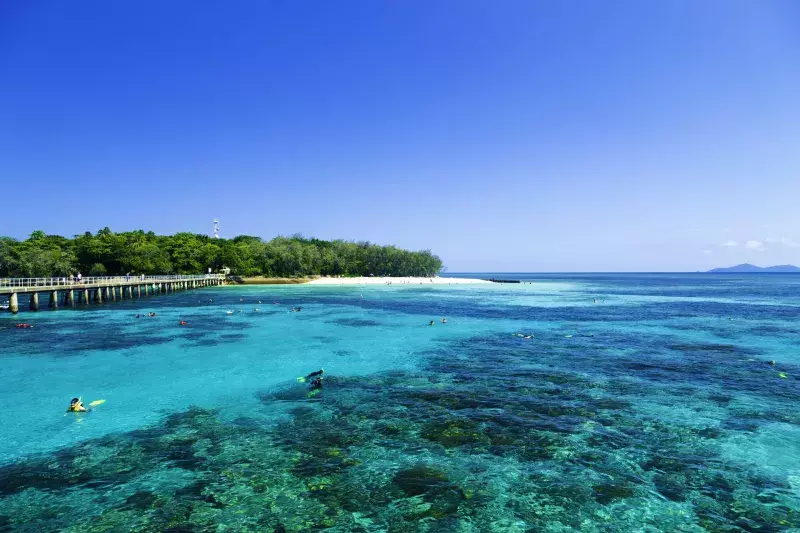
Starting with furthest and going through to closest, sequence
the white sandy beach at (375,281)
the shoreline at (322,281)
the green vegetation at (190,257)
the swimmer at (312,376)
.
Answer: the white sandy beach at (375,281) → the shoreline at (322,281) → the green vegetation at (190,257) → the swimmer at (312,376)

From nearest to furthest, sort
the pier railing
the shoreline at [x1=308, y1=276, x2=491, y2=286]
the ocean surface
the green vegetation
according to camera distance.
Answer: the ocean surface
the pier railing
the green vegetation
the shoreline at [x1=308, y1=276, x2=491, y2=286]

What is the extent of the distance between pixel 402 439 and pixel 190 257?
135 m

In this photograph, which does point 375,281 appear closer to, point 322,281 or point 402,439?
point 322,281

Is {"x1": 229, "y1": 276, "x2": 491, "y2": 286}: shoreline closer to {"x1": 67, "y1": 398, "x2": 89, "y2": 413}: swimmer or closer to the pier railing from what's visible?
the pier railing

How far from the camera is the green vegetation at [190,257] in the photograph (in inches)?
3797

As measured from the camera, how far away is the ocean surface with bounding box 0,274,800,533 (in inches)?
397

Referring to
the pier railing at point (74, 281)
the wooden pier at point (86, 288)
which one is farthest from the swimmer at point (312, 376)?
the pier railing at point (74, 281)

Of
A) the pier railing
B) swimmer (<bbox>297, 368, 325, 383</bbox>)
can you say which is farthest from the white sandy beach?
swimmer (<bbox>297, 368, 325, 383</bbox>)

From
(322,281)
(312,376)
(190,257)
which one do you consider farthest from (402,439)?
(190,257)

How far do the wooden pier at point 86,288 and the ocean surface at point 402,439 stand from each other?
91.6 feet

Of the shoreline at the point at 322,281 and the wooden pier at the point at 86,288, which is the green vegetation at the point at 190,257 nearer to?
the shoreline at the point at 322,281

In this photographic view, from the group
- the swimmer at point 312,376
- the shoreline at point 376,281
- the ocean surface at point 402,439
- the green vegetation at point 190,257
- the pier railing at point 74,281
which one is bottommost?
the ocean surface at point 402,439

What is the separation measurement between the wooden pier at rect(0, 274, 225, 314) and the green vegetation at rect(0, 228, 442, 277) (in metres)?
13.2

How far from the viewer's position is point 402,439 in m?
14.1
